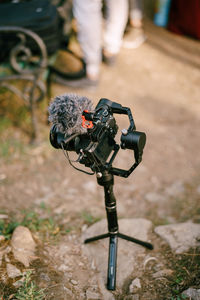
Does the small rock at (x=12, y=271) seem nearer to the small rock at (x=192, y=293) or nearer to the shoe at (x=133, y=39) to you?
the small rock at (x=192, y=293)

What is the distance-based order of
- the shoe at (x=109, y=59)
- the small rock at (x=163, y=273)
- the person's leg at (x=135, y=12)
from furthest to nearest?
1. the person's leg at (x=135, y=12)
2. the shoe at (x=109, y=59)
3. the small rock at (x=163, y=273)

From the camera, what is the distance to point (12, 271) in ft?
5.56

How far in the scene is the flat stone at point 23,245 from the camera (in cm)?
180

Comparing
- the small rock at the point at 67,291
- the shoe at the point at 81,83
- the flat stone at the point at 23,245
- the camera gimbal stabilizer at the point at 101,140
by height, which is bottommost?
the small rock at the point at 67,291

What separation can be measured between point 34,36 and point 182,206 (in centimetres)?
174

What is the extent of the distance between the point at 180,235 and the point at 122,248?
1.20ft

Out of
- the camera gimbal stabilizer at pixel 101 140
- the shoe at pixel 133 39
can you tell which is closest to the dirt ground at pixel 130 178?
the shoe at pixel 133 39

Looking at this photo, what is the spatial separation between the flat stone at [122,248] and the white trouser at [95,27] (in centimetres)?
189

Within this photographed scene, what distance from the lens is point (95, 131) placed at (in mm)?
1388

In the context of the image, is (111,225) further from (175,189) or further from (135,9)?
(135,9)

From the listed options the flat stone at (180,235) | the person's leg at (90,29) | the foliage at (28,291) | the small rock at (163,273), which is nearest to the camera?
the foliage at (28,291)

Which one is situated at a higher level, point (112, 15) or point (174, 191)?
point (112, 15)

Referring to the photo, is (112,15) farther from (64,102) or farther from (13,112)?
(64,102)

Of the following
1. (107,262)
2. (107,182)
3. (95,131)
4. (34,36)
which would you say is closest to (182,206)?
(107,262)
